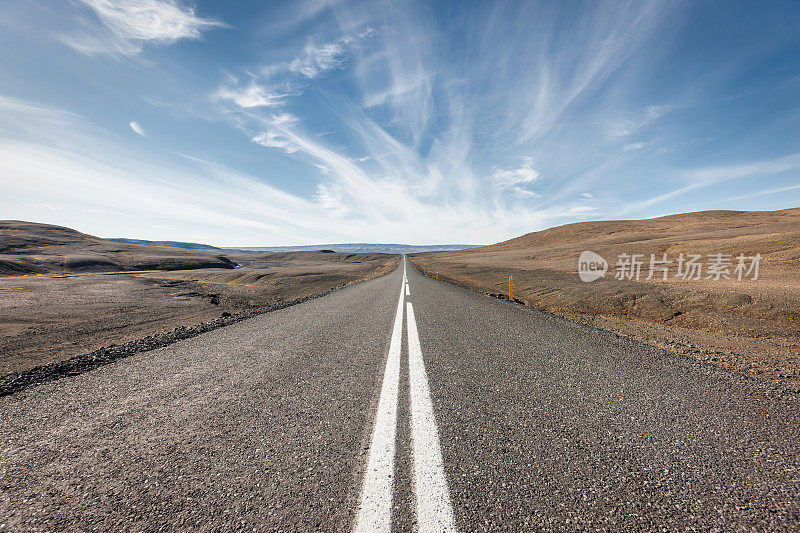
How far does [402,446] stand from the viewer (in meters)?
2.28

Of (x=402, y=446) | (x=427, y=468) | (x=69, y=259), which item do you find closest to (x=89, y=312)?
(x=402, y=446)

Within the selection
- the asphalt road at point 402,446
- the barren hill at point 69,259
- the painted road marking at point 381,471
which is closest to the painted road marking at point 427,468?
the asphalt road at point 402,446

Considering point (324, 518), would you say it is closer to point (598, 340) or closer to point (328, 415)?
point (328, 415)

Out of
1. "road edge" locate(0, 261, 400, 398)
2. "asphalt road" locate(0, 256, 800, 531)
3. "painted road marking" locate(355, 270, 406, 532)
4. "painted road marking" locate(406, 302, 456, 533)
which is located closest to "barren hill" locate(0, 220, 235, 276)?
"road edge" locate(0, 261, 400, 398)

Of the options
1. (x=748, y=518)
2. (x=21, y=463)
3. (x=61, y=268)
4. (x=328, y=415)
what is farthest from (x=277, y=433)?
(x=61, y=268)

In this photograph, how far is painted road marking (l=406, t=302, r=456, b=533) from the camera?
1603 mm

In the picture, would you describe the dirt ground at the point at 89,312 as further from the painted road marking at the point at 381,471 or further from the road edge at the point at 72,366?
the painted road marking at the point at 381,471

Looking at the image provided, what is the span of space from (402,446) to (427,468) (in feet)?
1.03

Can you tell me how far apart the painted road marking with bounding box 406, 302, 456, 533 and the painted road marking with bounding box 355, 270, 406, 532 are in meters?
0.17

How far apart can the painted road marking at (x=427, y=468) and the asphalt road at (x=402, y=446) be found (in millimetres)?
13

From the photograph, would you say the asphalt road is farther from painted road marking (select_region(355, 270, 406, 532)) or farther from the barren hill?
the barren hill

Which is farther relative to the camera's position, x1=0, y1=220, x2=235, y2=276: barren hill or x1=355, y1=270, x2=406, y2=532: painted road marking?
x1=0, y1=220, x2=235, y2=276: barren hill

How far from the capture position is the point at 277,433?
2.46m

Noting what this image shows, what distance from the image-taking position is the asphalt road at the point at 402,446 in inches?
65.3
